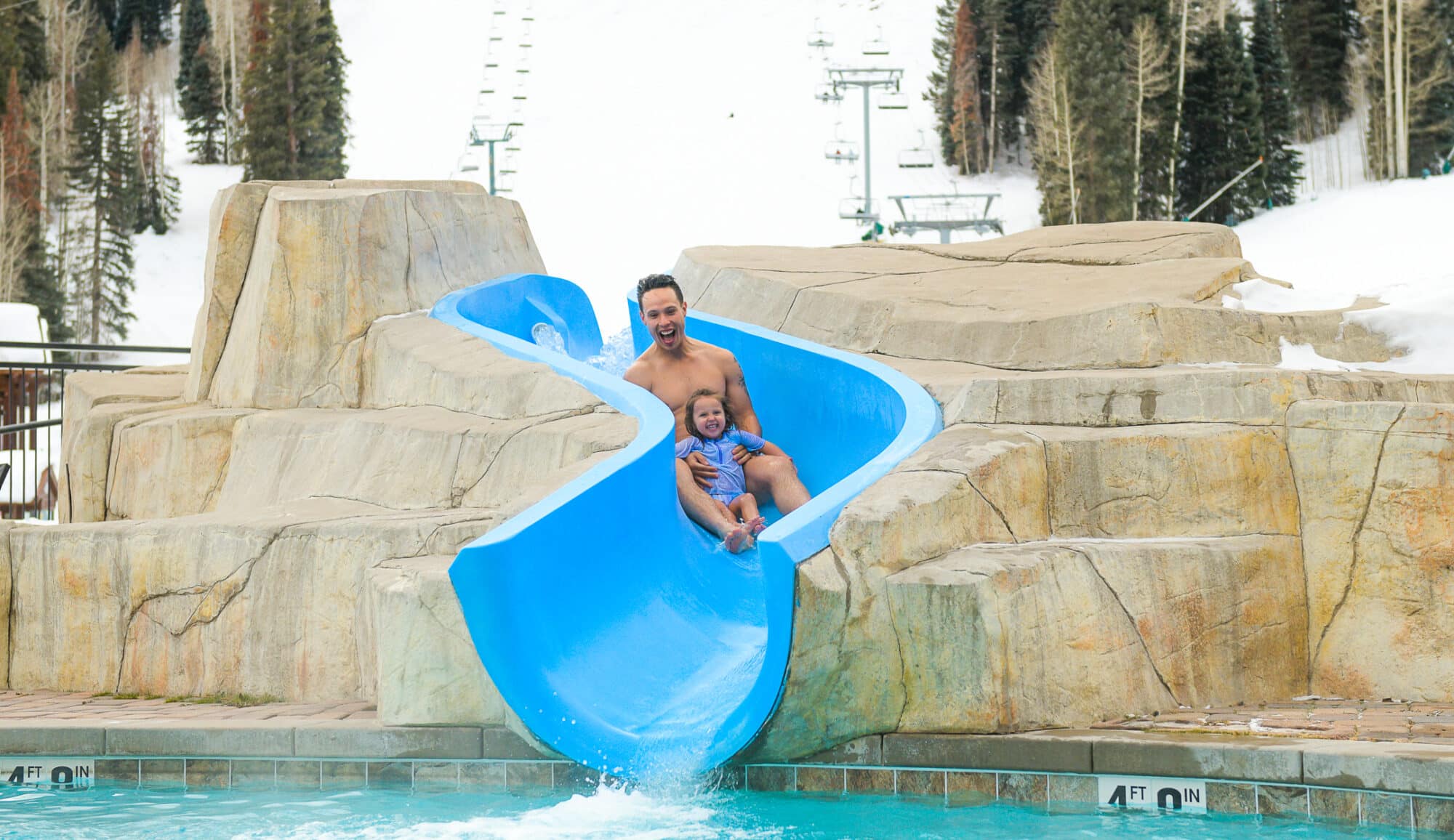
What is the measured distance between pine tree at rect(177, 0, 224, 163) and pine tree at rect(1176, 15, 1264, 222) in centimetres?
2836

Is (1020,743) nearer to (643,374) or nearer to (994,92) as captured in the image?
(643,374)

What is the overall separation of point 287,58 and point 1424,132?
1063 inches

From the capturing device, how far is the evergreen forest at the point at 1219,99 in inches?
1214

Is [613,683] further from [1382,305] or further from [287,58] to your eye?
[287,58]

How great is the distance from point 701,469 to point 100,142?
33618 mm

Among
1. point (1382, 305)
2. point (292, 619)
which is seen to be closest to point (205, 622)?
point (292, 619)

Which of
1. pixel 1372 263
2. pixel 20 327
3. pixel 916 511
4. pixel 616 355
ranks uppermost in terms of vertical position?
pixel 1372 263

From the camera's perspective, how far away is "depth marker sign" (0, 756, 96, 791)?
14.3 feet

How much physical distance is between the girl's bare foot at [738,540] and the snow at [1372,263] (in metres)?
2.30

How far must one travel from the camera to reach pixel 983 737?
3928 mm

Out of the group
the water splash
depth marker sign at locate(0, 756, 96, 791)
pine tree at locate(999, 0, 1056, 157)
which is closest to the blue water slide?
depth marker sign at locate(0, 756, 96, 791)

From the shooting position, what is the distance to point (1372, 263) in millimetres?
23219

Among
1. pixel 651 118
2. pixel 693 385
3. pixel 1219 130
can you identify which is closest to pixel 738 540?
pixel 693 385

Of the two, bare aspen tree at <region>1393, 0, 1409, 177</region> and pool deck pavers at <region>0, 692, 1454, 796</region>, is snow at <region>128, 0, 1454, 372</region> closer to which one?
bare aspen tree at <region>1393, 0, 1409, 177</region>
